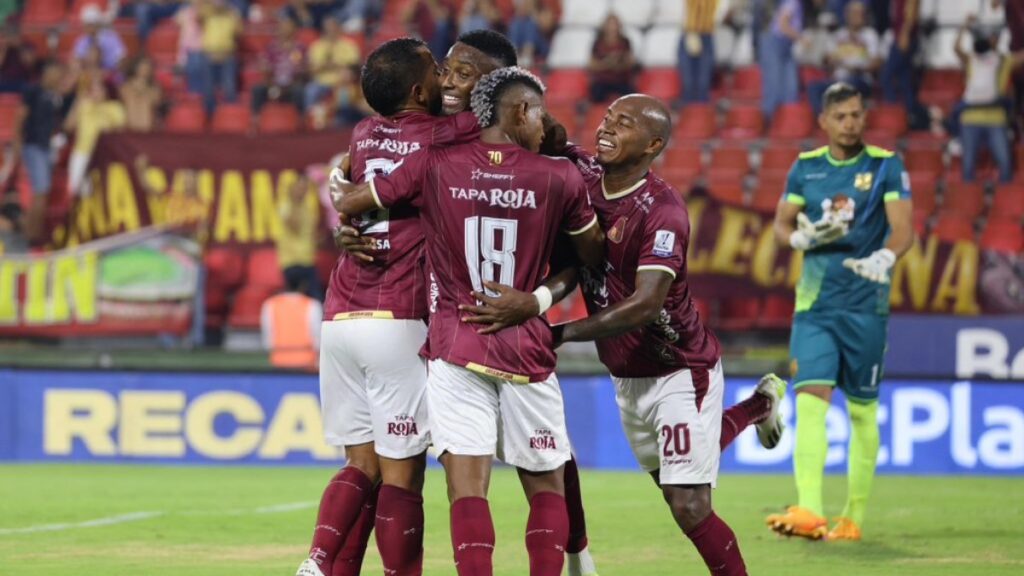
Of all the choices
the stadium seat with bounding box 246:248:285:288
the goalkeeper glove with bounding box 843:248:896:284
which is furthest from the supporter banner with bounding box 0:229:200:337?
the goalkeeper glove with bounding box 843:248:896:284

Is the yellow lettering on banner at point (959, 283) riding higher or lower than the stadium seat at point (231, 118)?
lower

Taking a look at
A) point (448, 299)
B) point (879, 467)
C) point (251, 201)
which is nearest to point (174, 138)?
point (251, 201)

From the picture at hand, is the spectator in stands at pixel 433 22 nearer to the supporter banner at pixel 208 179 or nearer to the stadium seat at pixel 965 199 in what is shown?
the supporter banner at pixel 208 179

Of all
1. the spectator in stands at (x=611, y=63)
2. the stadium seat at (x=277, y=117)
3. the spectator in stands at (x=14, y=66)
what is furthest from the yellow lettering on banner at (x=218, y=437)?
the spectator in stands at (x=14, y=66)

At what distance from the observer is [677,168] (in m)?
20.1

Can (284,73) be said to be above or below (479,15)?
below

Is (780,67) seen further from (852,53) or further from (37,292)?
(37,292)

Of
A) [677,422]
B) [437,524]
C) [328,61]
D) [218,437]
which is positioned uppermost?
[328,61]

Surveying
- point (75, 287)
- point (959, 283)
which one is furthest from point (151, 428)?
point (959, 283)

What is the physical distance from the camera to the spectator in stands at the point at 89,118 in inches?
796

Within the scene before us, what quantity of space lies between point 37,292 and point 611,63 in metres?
7.18

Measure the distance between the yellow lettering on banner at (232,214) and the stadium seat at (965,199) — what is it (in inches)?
302

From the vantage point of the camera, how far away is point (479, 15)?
20812 millimetres

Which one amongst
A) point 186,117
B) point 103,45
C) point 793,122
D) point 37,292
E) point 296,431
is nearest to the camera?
point 296,431
